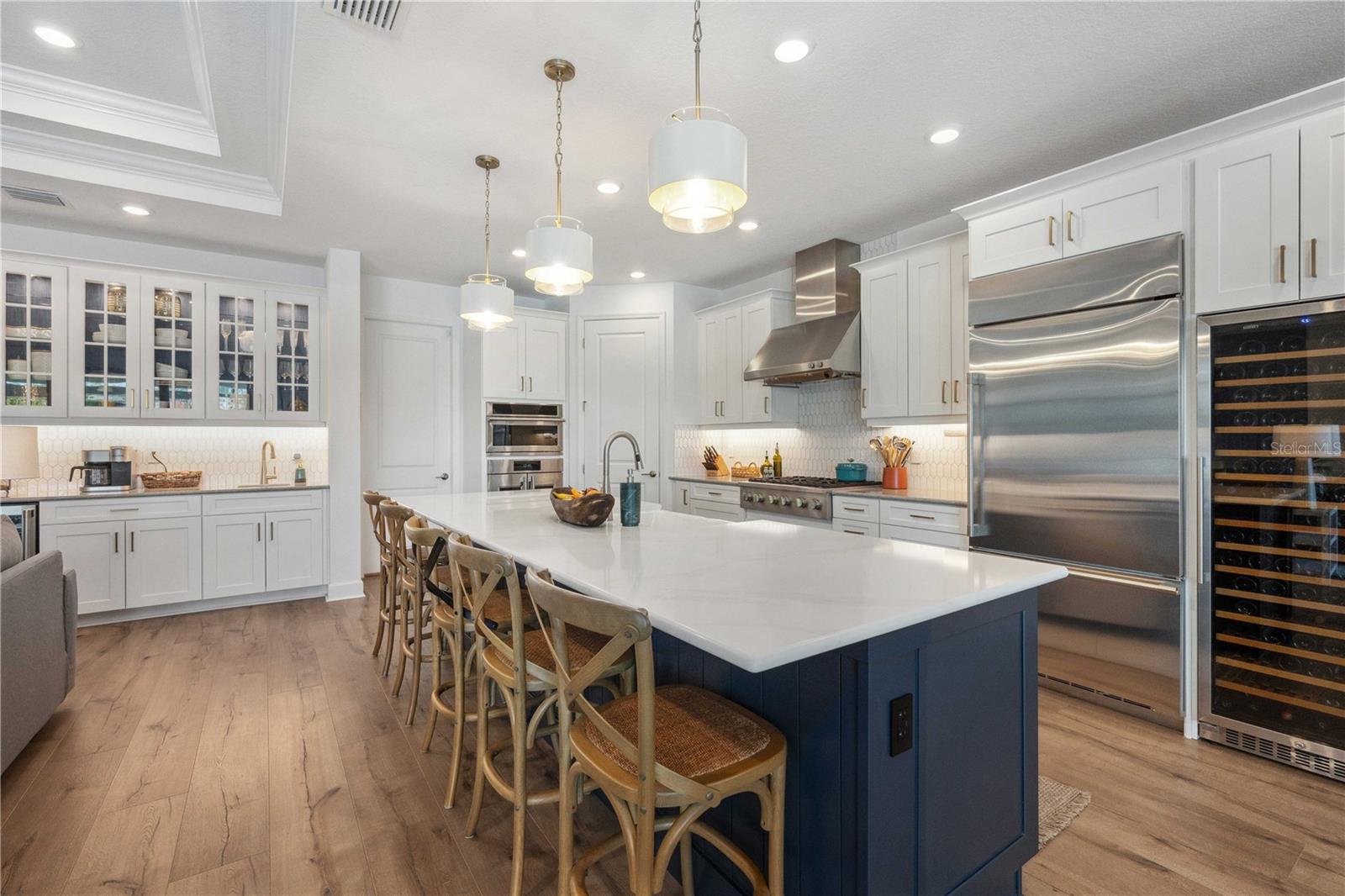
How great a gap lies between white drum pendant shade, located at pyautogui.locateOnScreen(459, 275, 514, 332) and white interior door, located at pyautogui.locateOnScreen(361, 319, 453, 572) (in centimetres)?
291

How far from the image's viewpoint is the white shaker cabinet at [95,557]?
4.00 m

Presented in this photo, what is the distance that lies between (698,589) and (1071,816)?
66.2 inches

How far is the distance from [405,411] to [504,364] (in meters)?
1.07

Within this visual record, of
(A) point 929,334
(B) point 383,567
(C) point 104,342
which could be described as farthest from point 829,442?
(C) point 104,342

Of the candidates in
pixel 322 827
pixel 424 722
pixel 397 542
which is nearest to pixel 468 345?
pixel 397 542

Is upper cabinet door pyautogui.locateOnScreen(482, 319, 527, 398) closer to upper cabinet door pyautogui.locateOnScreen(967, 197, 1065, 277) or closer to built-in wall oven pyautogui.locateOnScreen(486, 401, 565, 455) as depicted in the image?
built-in wall oven pyautogui.locateOnScreen(486, 401, 565, 455)

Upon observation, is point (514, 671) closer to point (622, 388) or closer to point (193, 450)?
point (622, 388)

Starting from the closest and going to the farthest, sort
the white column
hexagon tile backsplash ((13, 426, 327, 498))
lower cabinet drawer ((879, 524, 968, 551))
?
lower cabinet drawer ((879, 524, 968, 551)) → hexagon tile backsplash ((13, 426, 327, 498)) → the white column

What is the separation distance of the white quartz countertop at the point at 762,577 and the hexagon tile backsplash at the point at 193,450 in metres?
3.64

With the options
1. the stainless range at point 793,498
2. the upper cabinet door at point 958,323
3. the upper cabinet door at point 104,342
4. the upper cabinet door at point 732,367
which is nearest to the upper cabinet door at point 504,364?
the upper cabinet door at point 732,367

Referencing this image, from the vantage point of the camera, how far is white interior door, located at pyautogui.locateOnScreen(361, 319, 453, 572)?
5.57m

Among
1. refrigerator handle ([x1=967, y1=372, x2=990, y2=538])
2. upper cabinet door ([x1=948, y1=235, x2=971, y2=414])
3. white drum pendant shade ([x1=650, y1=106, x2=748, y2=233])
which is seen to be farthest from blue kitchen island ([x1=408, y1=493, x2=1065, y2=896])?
upper cabinet door ([x1=948, y1=235, x2=971, y2=414])

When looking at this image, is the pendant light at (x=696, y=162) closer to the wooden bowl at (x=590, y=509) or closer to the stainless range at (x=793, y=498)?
the wooden bowl at (x=590, y=509)

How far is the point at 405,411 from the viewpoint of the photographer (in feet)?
18.8
